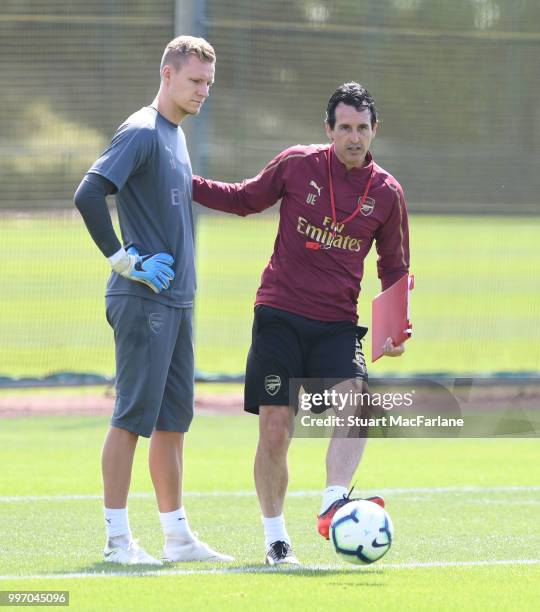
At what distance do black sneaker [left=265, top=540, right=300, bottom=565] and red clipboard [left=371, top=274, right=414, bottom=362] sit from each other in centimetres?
108

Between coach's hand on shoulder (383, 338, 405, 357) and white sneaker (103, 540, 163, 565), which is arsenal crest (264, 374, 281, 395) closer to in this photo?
coach's hand on shoulder (383, 338, 405, 357)

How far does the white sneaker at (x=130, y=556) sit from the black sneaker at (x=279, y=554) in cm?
50

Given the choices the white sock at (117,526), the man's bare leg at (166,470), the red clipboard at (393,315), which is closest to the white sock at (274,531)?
the man's bare leg at (166,470)

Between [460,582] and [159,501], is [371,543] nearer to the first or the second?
[460,582]

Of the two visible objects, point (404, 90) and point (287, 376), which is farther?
point (404, 90)

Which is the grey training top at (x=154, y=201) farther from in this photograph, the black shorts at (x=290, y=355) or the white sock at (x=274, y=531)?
the white sock at (x=274, y=531)

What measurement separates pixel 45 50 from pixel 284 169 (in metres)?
6.92

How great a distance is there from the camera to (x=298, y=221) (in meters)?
6.63

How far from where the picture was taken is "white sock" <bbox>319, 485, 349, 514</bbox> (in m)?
6.27

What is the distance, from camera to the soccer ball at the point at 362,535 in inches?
232

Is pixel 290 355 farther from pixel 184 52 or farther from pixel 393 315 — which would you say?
pixel 184 52

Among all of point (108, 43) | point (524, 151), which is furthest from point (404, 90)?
point (108, 43)

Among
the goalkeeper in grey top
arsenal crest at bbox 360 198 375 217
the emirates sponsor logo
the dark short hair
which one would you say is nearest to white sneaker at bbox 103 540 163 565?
the goalkeeper in grey top

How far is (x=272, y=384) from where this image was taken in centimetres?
648
